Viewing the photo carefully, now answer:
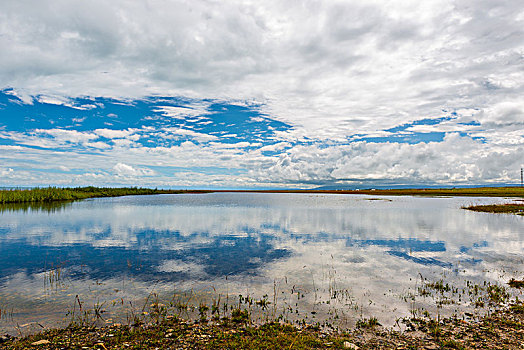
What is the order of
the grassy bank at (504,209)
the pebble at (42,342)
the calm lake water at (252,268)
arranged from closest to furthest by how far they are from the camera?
the pebble at (42,342), the calm lake water at (252,268), the grassy bank at (504,209)

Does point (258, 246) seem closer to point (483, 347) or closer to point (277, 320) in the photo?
point (277, 320)

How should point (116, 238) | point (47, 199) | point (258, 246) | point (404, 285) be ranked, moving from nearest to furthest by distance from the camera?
point (404, 285) → point (258, 246) → point (116, 238) → point (47, 199)

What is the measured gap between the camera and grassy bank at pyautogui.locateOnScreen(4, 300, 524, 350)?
10.0 metres

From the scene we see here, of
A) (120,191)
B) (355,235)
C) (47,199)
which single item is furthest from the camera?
(120,191)

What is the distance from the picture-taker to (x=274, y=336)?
10.7 metres

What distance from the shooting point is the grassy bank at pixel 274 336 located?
1002cm

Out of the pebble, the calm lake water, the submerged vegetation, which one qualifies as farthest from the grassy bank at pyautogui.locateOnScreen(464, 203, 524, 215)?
the pebble

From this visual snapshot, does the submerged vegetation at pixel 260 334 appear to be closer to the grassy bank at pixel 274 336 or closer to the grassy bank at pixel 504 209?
the grassy bank at pixel 274 336

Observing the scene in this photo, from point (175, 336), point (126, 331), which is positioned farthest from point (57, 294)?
point (175, 336)

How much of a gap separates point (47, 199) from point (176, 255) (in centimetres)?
9026

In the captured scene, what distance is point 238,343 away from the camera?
10.2m

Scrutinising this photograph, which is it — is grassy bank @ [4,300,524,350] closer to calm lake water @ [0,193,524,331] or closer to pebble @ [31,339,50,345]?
pebble @ [31,339,50,345]

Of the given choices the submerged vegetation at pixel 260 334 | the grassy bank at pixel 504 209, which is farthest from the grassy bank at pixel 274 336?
the grassy bank at pixel 504 209

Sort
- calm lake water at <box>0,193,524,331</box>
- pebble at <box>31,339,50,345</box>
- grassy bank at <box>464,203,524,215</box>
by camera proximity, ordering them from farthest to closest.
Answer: grassy bank at <box>464,203,524,215</box>, calm lake water at <box>0,193,524,331</box>, pebble at <box>31,339,50,345</box>
